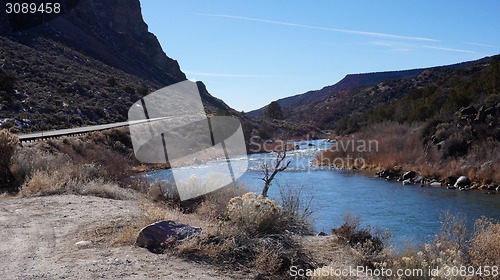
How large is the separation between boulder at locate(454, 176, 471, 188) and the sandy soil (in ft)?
67.2

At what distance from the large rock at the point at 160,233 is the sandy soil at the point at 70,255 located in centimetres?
19

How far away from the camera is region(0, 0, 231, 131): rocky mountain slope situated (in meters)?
36.4

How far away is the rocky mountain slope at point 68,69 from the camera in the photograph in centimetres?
3644

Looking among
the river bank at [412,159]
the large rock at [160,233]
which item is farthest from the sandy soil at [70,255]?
the river bank at [412,159]

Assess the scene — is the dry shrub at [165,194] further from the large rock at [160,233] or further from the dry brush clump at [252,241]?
the large rock at [160,233]

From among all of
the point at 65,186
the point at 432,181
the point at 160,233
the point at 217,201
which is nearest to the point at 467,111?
the point at 432,181

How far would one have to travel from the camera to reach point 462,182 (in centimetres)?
2591

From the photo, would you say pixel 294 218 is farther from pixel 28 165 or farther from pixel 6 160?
pixel 6 160

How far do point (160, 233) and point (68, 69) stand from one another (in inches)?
1865

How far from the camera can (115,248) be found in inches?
304

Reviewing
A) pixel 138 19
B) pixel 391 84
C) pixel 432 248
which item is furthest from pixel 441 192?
pixel 138 19

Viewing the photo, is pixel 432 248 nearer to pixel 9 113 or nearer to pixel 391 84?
pixel 9 113

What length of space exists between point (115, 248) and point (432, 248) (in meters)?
5.60

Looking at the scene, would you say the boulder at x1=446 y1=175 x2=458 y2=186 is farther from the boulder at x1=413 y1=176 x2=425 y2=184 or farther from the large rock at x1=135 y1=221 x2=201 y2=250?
the large rock at x1=135 y1=221 x2=201 y2=250
